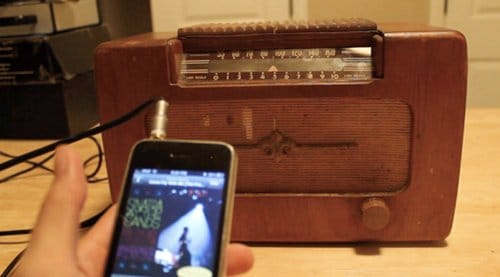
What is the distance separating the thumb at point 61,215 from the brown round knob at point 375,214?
0.95 ft

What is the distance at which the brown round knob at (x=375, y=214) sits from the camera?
51cm

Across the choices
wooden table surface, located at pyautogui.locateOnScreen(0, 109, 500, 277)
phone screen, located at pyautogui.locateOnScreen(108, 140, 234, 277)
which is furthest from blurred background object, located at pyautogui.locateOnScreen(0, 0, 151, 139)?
phone screen, located at pyautogui.locateOnScreen(108, 140, 234, 277)

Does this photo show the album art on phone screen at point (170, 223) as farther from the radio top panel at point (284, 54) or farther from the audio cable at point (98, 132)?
the radio top panel at point (284, 54)

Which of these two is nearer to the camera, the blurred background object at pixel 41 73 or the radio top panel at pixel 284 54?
the radio top panel at pixel 284 54

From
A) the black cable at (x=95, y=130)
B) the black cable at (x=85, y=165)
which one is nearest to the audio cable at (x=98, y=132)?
the black cable at (x=95, y=130)

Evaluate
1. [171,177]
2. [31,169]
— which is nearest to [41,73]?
[31,169]

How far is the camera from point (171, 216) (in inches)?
15.1

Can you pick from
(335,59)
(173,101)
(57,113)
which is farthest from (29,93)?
(335,59)

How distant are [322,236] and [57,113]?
66cm

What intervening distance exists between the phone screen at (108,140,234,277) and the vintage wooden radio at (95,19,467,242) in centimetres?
14

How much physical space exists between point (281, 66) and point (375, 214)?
0.60 feet

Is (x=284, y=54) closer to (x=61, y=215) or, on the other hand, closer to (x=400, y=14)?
(x=61, y=215)

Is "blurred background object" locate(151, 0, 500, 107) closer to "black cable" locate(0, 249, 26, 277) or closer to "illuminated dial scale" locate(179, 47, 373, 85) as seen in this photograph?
"illuminated dial scale" locate(179, 47, 373, 85)

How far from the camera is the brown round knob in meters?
0.51
